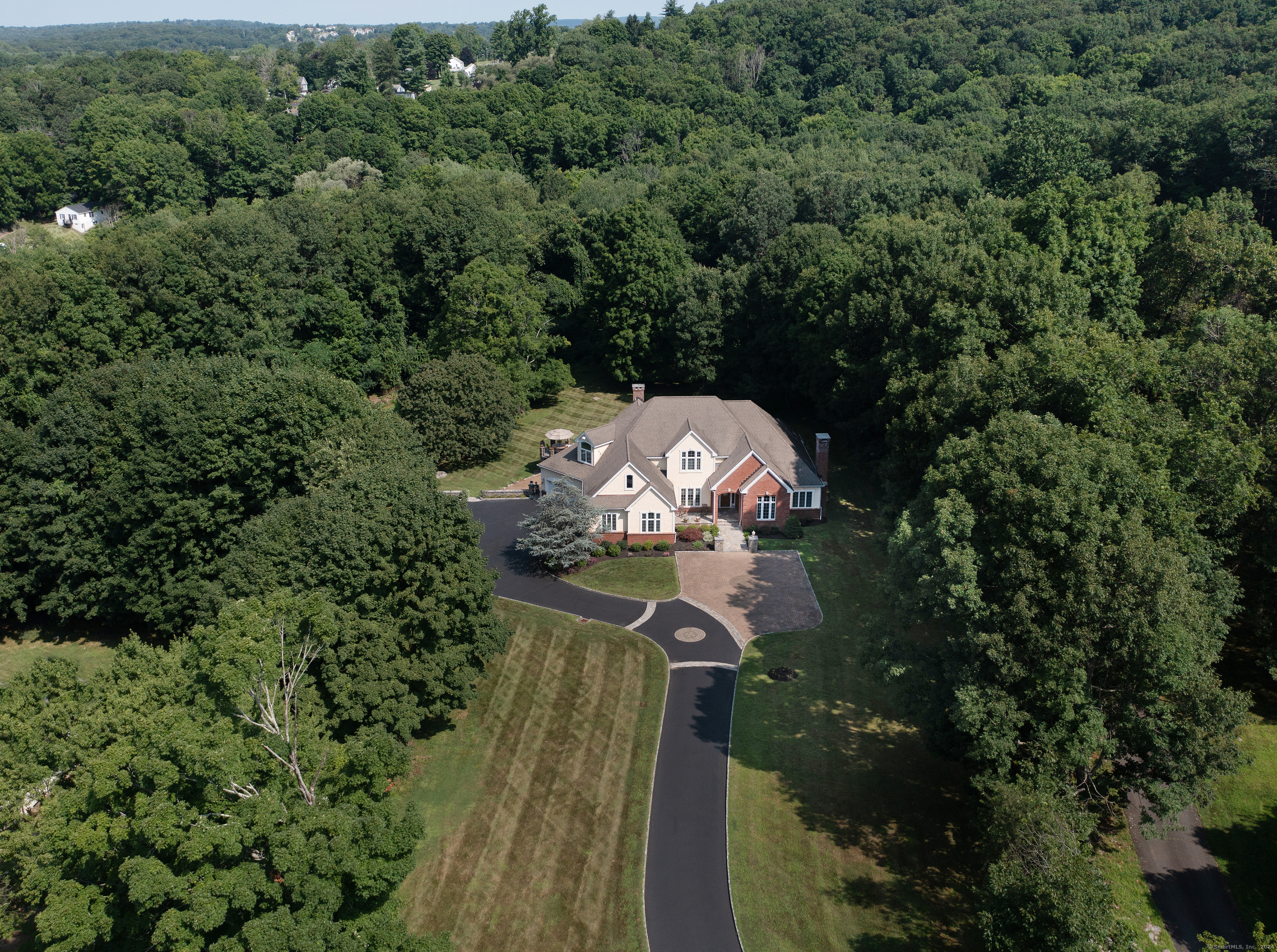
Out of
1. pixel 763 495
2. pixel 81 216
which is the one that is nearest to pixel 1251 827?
pixel 763 495

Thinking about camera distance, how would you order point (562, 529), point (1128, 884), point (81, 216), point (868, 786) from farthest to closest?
point (81, 216) → point (562, 529) → point (868, 786) → point (1128, 884)

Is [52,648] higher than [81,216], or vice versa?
[81,216]

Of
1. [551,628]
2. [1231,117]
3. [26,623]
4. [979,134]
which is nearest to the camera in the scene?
[551,628]

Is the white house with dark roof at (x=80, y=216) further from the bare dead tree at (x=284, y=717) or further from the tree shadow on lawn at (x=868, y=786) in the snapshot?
the tree shadow on lawn at (x=868, y=786)

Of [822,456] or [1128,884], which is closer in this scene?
[1128,884]

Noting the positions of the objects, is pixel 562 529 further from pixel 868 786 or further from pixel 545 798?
pixel 868 786

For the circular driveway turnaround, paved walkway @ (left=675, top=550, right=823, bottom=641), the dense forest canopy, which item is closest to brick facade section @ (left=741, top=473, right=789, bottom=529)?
paved walkway @ (left=675, top=550, right=823, bottom=641)

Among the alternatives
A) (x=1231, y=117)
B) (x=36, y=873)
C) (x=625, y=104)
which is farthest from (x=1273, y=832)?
(x=625, y=104)

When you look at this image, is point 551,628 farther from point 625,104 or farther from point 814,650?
point 625,104
